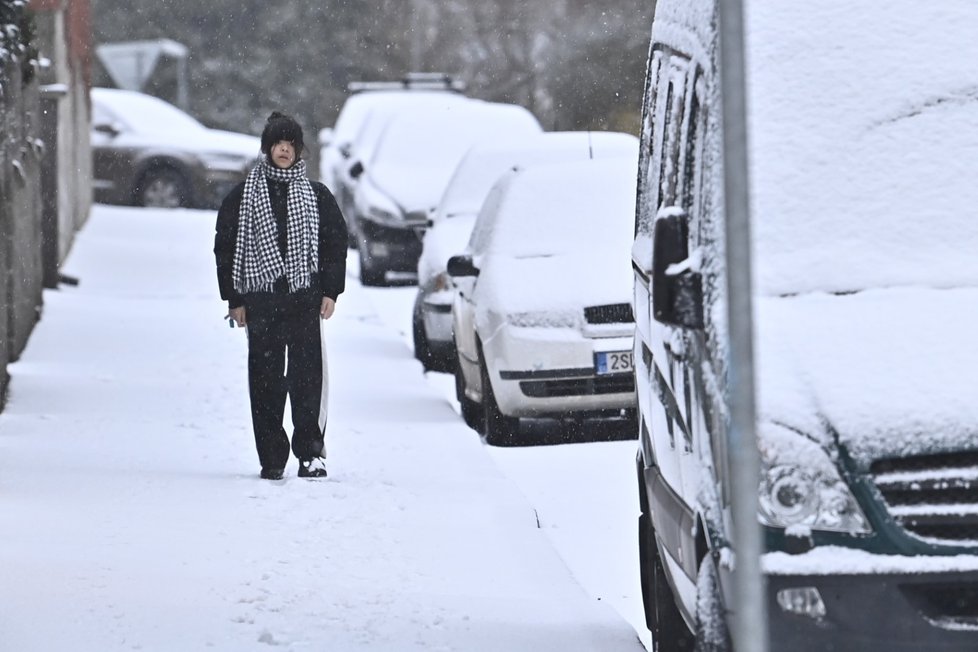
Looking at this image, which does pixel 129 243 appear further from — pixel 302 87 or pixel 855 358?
pixel 302 87

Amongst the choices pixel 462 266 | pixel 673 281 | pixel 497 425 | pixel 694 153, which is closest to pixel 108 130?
pixel 462 266

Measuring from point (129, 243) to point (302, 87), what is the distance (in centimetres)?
3788

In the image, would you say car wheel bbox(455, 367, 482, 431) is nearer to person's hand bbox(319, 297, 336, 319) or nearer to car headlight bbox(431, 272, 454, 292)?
car headlight bbox(431, 272, 454, 292)

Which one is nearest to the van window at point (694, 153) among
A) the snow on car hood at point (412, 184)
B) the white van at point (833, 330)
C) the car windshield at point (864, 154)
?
the white van at point (833, 330)

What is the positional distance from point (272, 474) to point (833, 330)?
486 centimetres

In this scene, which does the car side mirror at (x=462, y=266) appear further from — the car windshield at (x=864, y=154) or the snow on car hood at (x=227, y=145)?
the snow on car hood at (x=227, y=145)

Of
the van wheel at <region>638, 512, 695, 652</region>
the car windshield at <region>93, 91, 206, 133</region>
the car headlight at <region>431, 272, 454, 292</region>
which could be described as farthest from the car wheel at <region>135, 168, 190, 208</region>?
the van wheel at <region>638, 512, 695, 652</region>

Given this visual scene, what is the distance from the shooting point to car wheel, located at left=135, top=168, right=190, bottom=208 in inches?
1144

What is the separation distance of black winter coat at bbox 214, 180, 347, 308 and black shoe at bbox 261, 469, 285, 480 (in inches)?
29.9

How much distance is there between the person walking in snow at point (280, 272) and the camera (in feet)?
30.3

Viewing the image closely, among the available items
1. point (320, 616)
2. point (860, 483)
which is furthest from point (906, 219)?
point (320, 616)

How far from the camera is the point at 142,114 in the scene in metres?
29.5

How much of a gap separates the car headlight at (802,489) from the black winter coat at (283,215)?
15.7 feet

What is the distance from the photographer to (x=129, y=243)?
2372 cm
